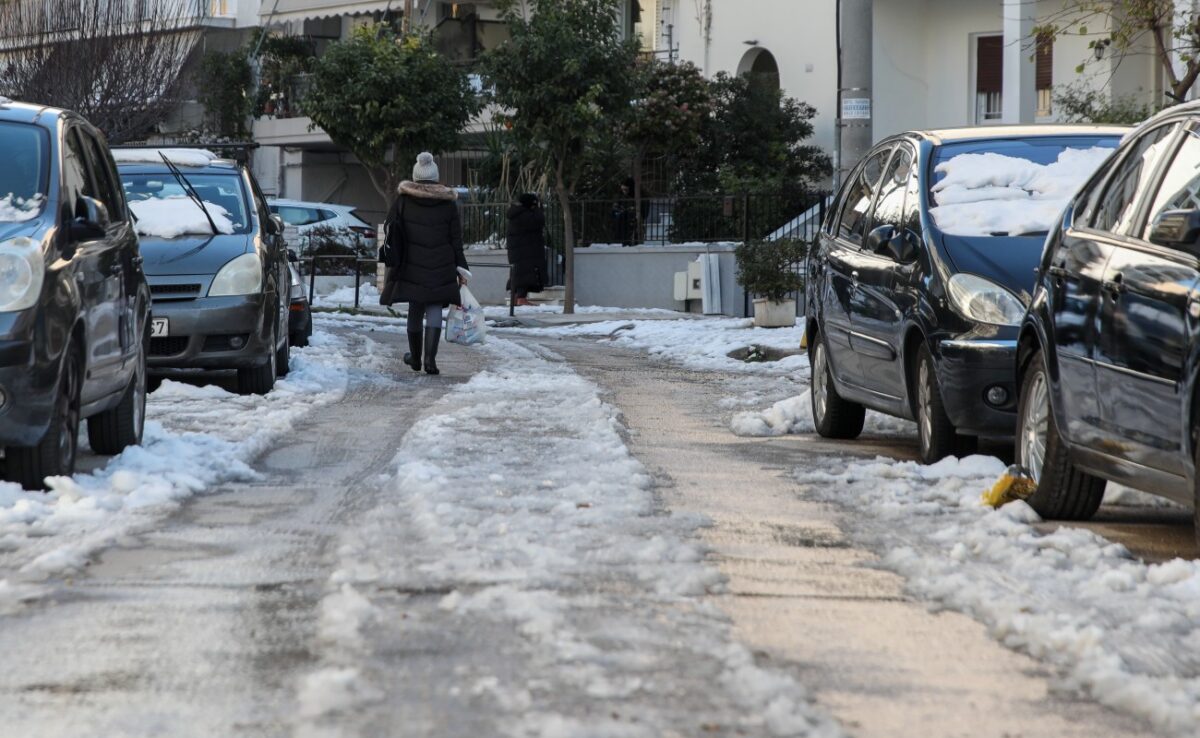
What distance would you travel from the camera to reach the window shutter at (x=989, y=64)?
94.2 feet

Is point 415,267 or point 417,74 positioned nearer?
point 415,267

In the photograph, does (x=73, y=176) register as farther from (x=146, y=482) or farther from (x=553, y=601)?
(x=553, y=601)

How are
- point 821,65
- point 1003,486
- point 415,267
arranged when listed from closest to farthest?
point 1003,486 < point 415,267 < point 821,65

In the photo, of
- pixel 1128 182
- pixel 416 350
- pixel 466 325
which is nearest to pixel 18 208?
pixel 1128 182

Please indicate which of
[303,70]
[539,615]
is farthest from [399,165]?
[539,615]

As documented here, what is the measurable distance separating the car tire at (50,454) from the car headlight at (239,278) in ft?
16.3

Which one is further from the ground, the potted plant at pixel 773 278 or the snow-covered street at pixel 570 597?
the potted plant at pixel 773 278

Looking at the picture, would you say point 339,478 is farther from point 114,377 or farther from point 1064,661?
point 1064,661

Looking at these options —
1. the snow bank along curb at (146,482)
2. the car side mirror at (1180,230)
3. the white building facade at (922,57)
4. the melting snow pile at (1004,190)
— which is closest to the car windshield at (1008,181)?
the melting snow pile at (1004,190)

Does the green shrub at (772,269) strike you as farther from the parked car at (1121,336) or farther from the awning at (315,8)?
the awning at (315,8)

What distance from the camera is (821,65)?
30.9m

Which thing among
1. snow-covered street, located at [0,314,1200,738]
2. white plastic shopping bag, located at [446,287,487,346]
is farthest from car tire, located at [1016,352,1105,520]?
white plastic shopping bag, located at [446,287,487,346]

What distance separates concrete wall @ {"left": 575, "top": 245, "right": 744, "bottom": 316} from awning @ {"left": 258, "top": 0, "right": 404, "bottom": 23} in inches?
569

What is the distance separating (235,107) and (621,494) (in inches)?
1660
